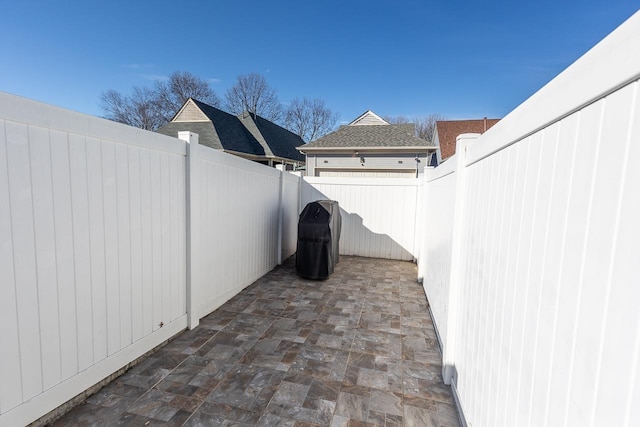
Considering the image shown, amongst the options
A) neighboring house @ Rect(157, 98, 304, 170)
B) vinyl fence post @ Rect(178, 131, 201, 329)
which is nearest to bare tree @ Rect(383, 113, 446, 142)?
neighboring house @ Rect(157, 98, 304, 170)

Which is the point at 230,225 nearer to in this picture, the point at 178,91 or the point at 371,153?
the point at 371,153

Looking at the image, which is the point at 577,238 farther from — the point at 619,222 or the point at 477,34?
the point at 477,34

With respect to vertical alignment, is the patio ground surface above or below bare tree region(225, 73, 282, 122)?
below

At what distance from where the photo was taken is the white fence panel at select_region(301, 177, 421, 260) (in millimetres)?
6852

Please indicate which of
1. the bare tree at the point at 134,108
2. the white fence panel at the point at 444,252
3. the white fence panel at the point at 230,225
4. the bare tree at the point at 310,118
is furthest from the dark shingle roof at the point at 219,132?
the bare tree at the point at 134,108

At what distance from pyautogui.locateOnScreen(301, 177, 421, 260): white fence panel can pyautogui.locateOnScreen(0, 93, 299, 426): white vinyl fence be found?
3788 mm

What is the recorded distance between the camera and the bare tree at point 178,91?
23172mm

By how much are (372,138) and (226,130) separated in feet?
21.6

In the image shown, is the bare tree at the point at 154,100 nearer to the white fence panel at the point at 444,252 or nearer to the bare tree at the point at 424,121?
the bare tree at the point at 424,121

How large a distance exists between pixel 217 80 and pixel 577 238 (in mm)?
26363

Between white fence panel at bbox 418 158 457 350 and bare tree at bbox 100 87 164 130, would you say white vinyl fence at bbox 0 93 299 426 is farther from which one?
bare tree at bbox 100 87 164 130

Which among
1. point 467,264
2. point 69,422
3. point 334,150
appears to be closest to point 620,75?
point 467,264

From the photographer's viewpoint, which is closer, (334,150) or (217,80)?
(334,150)

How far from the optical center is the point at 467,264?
2240mm
